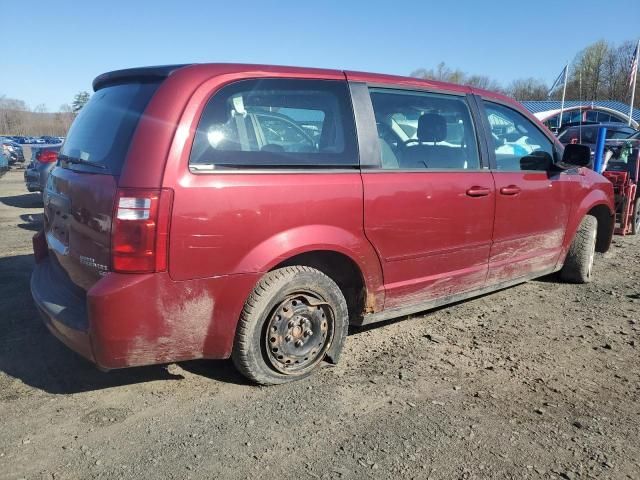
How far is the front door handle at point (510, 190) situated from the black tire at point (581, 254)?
1.42m

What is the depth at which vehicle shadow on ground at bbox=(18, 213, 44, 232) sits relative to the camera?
8.15 metres

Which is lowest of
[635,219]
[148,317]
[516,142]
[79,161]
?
[635,219]

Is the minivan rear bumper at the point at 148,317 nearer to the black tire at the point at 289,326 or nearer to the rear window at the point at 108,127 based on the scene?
the black tire at the point at 289,326

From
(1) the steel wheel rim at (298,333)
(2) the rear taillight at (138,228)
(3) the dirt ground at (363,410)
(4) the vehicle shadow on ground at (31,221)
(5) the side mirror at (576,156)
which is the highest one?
(5) the side mirror at (576,156)

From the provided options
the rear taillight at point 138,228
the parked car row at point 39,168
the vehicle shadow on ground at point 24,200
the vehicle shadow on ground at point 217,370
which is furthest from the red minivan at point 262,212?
the vehicle shadow on ground at point 24,200

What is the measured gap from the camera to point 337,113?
10.6ft

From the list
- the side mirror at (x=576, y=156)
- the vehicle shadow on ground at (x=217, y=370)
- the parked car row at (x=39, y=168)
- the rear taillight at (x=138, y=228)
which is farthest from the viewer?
the parked car row at (x=39, y=168)

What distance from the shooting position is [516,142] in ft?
14.6

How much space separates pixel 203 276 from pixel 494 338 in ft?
7.76

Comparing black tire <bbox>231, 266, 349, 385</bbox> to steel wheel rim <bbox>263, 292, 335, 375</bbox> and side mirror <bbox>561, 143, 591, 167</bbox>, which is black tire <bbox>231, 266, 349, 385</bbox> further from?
side mirror <bbox>561, 143, 591, 167</bbox>

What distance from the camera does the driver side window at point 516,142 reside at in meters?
4.21

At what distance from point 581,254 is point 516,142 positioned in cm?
156

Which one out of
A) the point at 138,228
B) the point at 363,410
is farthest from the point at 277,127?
the point at 363,410

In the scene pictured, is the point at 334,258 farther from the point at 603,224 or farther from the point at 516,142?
the point at 603,224
